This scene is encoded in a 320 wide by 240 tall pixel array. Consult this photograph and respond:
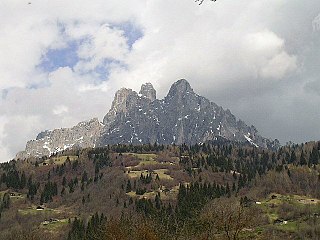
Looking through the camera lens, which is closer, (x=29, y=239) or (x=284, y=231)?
(x=29, y=239)

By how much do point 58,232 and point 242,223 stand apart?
15100 cm

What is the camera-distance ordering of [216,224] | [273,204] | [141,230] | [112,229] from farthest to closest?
[273,204]
[216,224]
[112,229]
[141,230]

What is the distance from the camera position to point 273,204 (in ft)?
652

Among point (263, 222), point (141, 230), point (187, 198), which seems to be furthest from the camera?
point (187, 198)

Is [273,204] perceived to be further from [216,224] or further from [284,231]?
[216,224]

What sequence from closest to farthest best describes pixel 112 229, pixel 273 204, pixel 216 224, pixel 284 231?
1. pixel 112 229
2. pixel 216 224
3. pixel 284 231
4. pixel 273 204

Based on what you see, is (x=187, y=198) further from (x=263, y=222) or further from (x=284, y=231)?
(x=284, y=231)

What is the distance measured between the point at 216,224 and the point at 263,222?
393 feet

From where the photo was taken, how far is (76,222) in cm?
17238

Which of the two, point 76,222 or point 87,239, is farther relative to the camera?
point 76,222

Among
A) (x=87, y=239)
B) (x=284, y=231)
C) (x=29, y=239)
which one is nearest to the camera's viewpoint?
(x=29, y=239)

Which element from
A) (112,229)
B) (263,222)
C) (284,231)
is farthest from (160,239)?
(263,222)

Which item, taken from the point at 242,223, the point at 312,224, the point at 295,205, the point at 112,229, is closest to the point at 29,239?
the point at 112,229

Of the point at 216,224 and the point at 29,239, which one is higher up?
the point at 216,224
